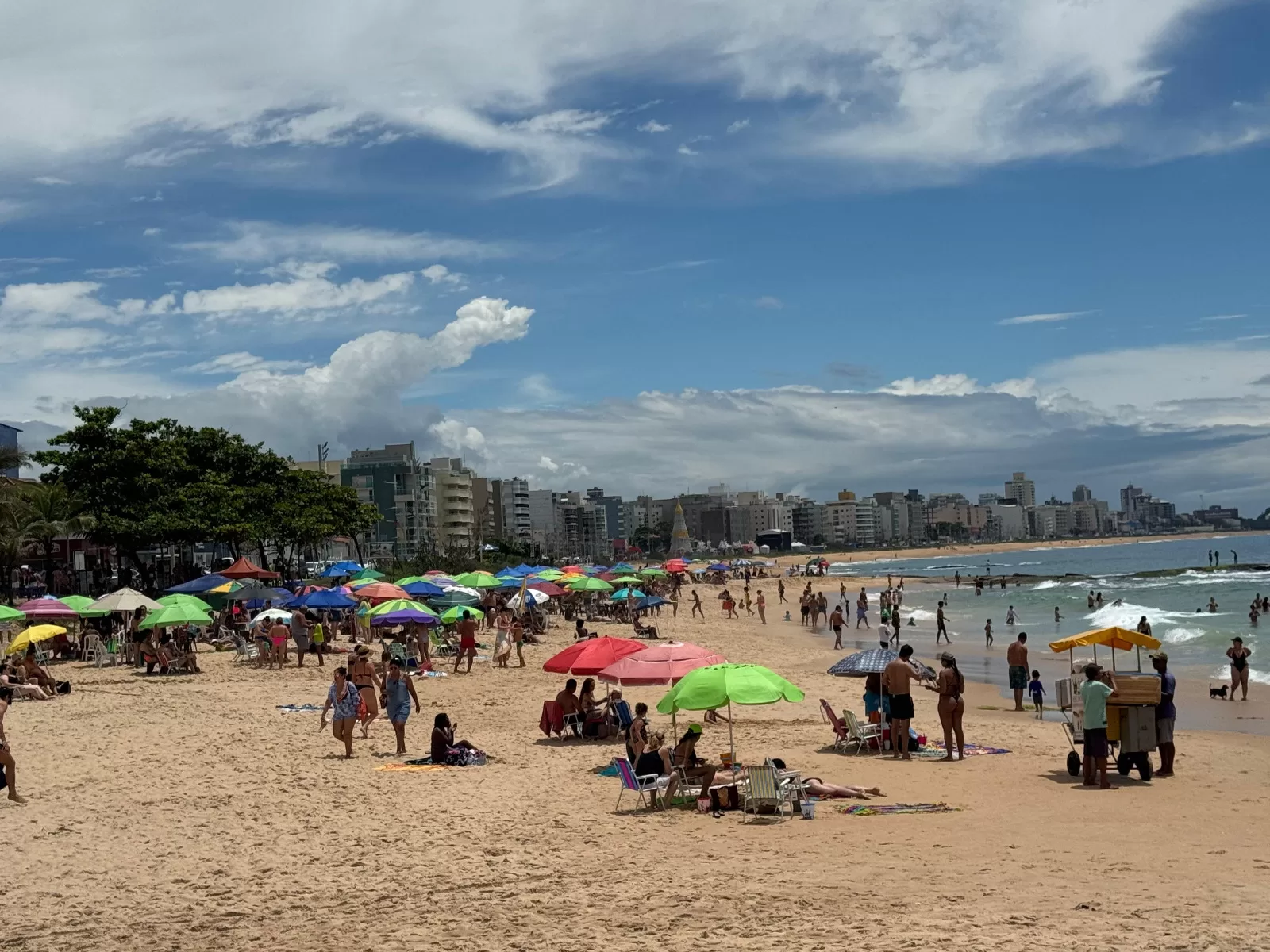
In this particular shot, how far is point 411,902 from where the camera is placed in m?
7.84

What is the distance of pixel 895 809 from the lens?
10.4 meters

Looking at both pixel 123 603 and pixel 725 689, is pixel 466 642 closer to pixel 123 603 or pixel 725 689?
pixel 123 603

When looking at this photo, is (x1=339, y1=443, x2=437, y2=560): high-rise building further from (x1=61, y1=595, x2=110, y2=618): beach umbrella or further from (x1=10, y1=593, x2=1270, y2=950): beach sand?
(x1=10, y1=593, x2=1270, y2=950): beach sand

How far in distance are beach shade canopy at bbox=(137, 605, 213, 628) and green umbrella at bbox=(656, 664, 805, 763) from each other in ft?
36.7

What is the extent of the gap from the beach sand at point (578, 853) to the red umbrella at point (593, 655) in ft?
3.42

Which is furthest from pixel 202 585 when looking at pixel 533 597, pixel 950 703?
pixel 950 703

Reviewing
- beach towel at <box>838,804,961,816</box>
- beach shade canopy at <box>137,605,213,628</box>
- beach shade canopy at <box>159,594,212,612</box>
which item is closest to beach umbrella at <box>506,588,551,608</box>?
beach shade canopy at <box>159,594,212,612</box>

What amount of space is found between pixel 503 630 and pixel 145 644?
6.64m

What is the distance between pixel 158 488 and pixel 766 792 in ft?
102

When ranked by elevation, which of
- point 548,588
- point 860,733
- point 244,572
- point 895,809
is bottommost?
point 895,809

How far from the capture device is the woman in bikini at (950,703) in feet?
41.2

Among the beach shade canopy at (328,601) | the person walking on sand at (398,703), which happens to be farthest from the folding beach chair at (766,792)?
the beach shade canopy at (328,601)

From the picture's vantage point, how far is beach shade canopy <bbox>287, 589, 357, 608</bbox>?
23.4m

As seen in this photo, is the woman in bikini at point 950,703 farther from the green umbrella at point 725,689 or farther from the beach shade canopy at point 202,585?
the beach shade canopy at point 202,585
